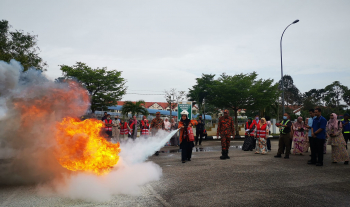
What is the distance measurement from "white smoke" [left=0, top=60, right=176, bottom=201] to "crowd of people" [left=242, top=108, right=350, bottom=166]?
5.80m

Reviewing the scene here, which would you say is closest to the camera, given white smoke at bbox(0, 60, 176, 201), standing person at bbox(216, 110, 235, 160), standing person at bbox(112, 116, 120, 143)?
white smoke at bbox(0, 60, 176, 201)

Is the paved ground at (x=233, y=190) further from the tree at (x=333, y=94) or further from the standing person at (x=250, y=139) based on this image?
the tree at (x=333, y=94)

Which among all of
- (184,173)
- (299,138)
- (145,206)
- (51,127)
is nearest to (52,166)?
(51,127)

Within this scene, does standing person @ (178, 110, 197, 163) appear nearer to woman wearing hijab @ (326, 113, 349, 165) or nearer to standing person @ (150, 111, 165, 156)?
Result: standing person @ (150, 111, 165, 156)

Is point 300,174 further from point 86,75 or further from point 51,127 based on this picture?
point 86,75

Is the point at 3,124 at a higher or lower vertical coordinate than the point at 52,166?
higher

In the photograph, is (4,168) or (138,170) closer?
(4,168)

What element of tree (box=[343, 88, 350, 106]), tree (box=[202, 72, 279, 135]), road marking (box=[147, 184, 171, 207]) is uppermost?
tree (box=[343, 88, 350, 106])

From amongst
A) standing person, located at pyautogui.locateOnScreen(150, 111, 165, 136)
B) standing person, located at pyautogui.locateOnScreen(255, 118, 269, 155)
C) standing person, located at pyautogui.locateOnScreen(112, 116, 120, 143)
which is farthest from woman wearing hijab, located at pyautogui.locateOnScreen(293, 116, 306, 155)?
standing person, located at pyautogui.locateOnScreen(112, 116, 120, 143)

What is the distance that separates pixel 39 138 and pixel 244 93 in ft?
78.6

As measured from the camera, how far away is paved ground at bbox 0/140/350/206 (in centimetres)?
441

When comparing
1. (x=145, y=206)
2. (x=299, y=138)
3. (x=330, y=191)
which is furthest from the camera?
(x=299, y=138)

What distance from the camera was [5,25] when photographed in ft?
95.3

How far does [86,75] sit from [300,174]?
2914 cm
